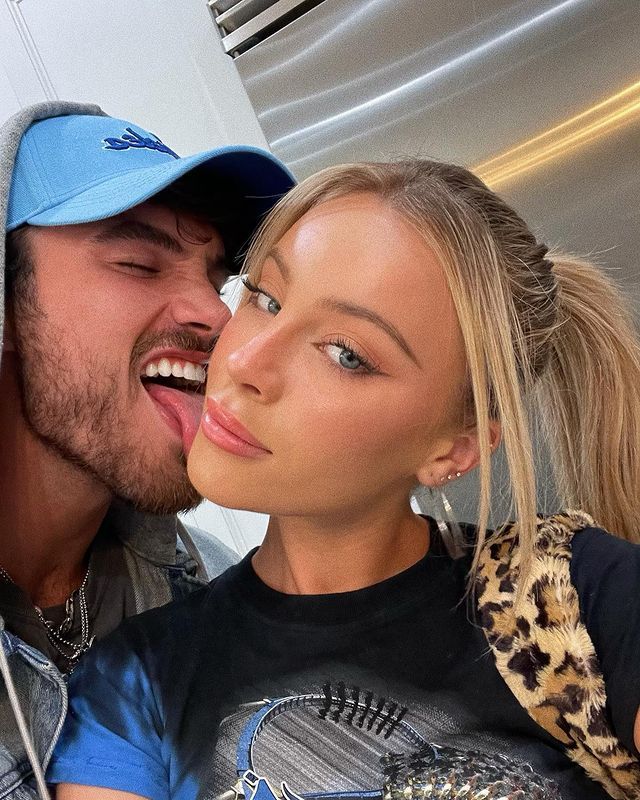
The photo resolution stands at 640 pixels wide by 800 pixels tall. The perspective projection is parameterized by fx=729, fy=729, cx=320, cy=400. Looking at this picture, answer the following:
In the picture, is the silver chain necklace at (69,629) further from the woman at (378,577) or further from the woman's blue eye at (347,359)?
the woman's blue eye at (347,359)

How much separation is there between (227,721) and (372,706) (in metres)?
0.14

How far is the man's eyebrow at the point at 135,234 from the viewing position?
92cm

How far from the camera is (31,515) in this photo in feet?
3.21

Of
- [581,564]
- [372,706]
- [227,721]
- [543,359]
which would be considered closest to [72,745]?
[227,721]

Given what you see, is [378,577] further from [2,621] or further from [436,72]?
[436,72]

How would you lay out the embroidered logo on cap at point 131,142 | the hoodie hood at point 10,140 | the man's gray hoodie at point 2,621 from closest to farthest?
the man's gray hoodie at point 2,621 < the hoodie hood at point 10,140 < the embroidered logo on cap at point 131,142

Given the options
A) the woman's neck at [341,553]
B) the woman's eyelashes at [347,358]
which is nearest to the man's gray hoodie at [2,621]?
the woman's neck at [341,553]

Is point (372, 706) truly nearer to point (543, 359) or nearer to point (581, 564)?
point (581, 564)

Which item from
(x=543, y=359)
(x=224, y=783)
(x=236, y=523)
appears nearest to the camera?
(x=224, y=783)

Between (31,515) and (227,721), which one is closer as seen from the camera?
(227,721)

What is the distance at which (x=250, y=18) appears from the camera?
1508mm

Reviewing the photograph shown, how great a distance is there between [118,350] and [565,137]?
806 mm

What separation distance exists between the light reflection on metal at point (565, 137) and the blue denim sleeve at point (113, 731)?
98 cm

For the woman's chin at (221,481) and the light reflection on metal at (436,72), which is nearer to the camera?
the woman's chin at (221,481)
